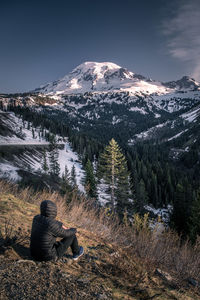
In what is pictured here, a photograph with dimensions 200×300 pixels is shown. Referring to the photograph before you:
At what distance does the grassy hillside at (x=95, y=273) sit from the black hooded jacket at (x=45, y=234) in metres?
0.17

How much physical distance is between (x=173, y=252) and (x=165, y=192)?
65.3m

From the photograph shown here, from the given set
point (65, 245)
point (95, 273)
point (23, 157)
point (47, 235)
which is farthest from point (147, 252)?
point (23, 157)

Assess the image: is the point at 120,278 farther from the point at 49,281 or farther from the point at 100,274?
the point at 49,281

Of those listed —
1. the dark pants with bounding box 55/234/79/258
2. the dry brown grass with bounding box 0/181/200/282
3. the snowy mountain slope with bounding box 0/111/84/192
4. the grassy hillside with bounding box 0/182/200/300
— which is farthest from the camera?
the snowy mountain slope with bounding box 0/111/84/192

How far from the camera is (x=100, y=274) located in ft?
10.9

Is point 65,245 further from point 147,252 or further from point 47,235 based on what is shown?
point 147,252

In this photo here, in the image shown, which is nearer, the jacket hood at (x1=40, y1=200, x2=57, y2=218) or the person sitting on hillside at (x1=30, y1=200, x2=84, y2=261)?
the person sitting on hillside at (x1=30, y1=200, x2=84, y2=261)

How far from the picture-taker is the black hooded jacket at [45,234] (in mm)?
3311

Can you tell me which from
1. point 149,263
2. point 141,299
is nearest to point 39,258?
point 141,299

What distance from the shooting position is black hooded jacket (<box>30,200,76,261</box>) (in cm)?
331

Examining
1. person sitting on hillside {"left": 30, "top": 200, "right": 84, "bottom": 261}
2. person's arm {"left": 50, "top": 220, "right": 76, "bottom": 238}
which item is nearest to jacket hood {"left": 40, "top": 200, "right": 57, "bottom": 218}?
person sitting on hillside {"left": 30, "top": 200, "right": 84, "bottom": 261}

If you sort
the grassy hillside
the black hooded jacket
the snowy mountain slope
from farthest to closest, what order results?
the snowy mountain slope, the black hooded jacket, the grassy hillside

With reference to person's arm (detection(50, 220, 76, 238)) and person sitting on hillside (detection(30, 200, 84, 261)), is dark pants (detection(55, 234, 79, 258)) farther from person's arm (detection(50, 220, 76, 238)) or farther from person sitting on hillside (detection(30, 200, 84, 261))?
person's arm (detection(50, 220, 76, 238))

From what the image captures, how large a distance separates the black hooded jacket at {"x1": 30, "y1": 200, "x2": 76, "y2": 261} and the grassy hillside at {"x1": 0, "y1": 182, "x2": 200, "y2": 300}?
17 centimetres
